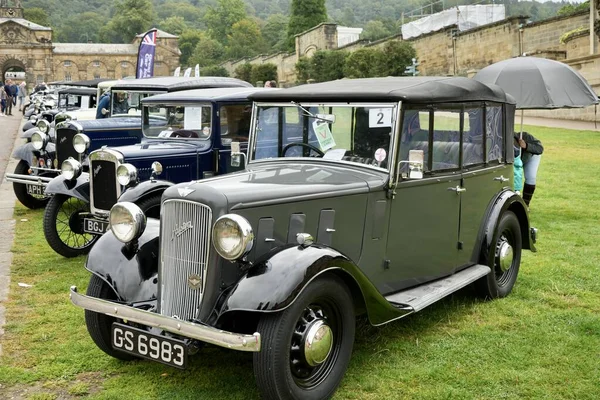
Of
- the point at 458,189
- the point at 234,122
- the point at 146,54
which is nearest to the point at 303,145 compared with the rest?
the point at 458,189

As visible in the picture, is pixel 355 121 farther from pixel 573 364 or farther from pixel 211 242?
pixel 573 364

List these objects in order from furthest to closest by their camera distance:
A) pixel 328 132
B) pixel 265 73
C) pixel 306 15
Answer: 1. pixel 306 15
2. pixel 265 73
3. pixel 328 132

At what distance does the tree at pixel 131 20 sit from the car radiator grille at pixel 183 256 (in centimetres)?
11790

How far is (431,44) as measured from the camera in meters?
35.8

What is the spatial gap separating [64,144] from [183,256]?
6.86 m

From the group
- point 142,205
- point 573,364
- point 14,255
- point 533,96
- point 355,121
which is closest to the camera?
point 573,364

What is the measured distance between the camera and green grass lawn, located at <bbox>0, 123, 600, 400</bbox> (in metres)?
4.07

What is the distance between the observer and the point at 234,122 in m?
8.27

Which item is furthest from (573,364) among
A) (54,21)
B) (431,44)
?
(54,21)

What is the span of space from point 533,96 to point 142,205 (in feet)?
16.4

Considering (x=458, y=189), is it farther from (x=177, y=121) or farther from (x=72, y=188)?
(x=72, y=188)

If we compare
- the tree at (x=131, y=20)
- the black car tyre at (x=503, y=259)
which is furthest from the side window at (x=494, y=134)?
the tree at (x=131, y=20)

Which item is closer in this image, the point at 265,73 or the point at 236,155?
the point at 236,155

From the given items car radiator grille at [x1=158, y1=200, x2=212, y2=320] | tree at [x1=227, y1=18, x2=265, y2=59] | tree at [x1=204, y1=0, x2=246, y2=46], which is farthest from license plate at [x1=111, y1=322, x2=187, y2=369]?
tree at [x1=204, y1=0, x2=246, y2=46]
